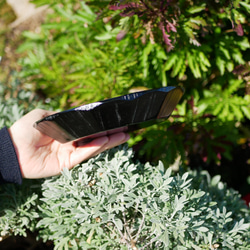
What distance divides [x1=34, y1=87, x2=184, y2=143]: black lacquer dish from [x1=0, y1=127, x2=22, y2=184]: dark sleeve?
1.43 ft

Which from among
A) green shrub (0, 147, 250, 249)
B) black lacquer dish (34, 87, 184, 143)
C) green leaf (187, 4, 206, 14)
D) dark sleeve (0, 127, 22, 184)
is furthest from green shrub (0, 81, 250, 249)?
green leaf (187, 4, 206, 14)

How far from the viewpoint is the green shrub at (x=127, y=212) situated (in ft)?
4.37

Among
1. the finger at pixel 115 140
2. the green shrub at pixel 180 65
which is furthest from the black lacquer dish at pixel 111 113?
the green shrub at pixel 180 65

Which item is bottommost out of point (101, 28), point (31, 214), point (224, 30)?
point (31, 214)

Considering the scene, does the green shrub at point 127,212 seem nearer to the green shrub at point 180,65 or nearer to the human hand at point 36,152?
the human hand at point 36,152

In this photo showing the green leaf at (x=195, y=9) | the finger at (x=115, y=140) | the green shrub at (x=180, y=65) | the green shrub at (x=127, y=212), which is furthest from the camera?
the green shrub at (x=180, y=65)

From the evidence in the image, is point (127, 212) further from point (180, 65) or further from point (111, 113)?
point (180, 65)

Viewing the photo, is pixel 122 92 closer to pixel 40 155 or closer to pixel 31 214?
pixel 40 155

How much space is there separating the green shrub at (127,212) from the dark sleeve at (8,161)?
19cm

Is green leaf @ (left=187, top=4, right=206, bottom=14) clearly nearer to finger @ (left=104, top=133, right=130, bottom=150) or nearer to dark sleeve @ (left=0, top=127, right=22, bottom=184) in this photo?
finger @ (left=104, top=133, right=130, bottom=150)

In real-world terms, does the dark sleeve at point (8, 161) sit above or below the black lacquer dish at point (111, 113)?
below

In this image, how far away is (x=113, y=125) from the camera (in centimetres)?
120

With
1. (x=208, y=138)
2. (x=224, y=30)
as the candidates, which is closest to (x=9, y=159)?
(x=208, y=138)

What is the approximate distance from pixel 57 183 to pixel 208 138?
126cm
